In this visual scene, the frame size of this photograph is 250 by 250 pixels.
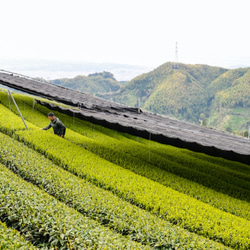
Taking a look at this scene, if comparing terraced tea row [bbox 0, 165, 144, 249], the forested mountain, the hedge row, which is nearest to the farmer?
terraced tea row [bbox 0, 165, 144, 249]

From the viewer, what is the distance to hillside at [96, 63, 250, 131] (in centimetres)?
14750

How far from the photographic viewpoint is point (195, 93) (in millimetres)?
169625

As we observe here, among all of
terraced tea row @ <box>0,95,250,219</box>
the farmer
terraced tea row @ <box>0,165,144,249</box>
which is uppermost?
the farmer

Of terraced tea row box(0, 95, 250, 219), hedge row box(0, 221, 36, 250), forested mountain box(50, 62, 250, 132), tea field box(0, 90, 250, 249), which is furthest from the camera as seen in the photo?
forested mountain box(50, 62, 250, 132)

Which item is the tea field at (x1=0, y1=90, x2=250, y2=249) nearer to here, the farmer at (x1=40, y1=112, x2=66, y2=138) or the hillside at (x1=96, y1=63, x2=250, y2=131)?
the farmer at (x1=40, y1=112, x2=66, y2=138)

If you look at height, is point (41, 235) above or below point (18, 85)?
below

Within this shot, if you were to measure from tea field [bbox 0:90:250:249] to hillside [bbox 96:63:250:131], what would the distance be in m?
127

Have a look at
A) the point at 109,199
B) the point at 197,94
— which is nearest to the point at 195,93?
the point at 197,94

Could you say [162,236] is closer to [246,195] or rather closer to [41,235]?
[41,235]

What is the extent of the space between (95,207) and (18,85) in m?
13.8

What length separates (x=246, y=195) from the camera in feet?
37.7

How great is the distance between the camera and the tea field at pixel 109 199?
231 inches

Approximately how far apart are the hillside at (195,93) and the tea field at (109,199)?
127 m

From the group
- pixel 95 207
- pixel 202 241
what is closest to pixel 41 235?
pixel 95 207
